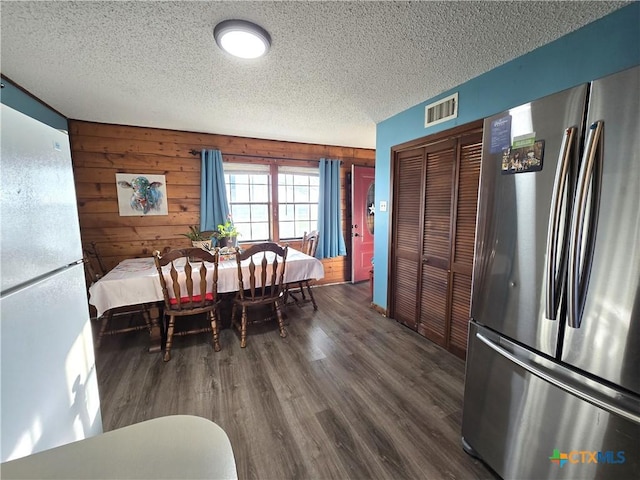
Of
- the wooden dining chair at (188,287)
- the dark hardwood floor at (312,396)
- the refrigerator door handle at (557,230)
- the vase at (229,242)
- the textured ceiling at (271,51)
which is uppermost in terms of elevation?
the textured ceiling at (271,51)

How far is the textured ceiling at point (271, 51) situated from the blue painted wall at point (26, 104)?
0.08 metres

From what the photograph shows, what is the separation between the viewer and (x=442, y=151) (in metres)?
2.40

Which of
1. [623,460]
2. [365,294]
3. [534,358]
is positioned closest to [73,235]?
[534,358]

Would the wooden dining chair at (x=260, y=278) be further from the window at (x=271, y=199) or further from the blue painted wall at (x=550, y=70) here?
the blue painted wall at (x=550, y=70)

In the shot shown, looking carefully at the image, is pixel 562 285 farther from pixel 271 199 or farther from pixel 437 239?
pixel 271 199

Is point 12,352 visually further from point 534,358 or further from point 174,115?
point 174,115

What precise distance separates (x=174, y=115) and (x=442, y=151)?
2.82 m

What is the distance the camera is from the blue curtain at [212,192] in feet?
11.7

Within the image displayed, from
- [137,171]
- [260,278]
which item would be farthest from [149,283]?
[137,171]

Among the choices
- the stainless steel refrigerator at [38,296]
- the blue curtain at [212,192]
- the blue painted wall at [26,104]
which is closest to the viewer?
the stainless steel refrigerator at [38,296]

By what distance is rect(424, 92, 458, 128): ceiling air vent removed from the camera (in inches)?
88.8

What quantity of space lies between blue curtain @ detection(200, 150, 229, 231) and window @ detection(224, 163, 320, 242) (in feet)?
0.70

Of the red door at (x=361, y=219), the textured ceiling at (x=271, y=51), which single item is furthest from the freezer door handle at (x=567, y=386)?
the red door at (x=361, y=219)

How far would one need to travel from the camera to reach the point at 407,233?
2.89 metres
